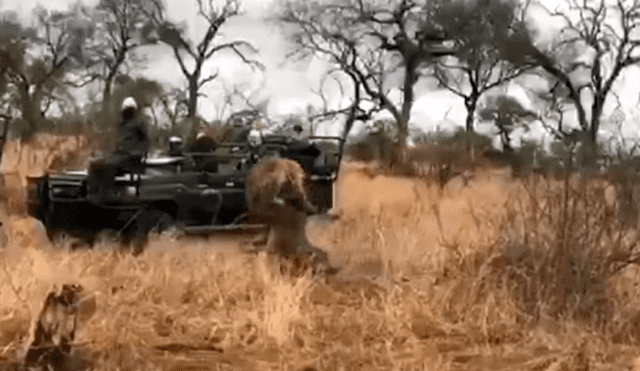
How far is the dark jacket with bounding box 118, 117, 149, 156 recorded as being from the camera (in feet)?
34.4

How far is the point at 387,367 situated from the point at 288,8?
31479 millimetres

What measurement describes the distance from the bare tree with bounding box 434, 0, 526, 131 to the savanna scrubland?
2411 centimetres

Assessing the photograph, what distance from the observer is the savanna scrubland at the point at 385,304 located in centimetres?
649

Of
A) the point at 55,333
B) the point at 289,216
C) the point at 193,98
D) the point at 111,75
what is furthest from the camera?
the point at 111,75

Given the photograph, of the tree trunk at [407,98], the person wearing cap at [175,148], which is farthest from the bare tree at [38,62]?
the person wearing cap at [175,148]

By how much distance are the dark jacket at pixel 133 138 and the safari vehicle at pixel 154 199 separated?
0.16 metres

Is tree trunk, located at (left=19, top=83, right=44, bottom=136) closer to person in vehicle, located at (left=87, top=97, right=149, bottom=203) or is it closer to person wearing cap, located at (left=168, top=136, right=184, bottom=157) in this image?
person wearing cap, located at (left=168, top=136, right=184, bottom=157)

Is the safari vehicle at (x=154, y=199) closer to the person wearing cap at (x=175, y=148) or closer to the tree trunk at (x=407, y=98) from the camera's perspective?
the person wearing cap at (x=175, y=148)

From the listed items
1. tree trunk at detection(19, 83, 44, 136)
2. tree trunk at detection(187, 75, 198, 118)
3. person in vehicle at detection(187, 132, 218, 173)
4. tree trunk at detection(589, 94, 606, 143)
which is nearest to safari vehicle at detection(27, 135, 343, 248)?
person in vehicle at detection(187, 132, 218, 173)

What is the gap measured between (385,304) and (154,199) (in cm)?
403

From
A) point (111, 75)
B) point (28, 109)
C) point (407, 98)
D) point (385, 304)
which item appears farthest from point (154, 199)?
point (111, 75)

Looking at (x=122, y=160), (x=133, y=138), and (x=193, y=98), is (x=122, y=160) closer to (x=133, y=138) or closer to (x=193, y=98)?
(x=133, y=138)

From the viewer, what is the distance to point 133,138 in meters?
10.5

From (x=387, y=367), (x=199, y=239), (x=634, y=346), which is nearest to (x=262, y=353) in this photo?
(x=387, y=367)
